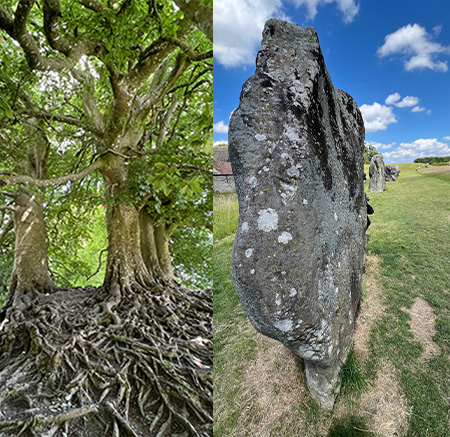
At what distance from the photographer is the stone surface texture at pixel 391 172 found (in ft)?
34.0

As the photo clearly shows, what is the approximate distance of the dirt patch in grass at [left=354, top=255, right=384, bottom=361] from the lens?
2.79 meters

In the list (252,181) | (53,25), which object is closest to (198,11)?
(252,181)

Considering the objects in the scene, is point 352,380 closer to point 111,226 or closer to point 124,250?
point 124,250

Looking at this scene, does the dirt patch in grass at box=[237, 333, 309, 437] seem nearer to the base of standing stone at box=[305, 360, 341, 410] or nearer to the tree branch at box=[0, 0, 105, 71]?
the base of standing stone at box=[305, 360, 341, 410]

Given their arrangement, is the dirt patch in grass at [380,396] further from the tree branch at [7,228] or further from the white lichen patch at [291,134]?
the tree branch at [7,228]

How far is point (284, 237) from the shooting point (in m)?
1.85

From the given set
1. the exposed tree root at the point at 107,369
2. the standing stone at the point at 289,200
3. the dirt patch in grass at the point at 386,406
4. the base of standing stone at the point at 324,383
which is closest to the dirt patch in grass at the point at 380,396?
the dirt patch in grass at the point at 386,406

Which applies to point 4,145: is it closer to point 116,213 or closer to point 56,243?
point 116,213

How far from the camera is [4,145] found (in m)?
6.62

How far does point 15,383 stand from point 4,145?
4.79 metres

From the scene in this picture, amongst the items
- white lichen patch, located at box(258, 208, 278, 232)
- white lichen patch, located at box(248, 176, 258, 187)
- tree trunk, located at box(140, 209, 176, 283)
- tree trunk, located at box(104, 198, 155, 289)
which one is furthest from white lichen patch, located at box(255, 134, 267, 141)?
tree trunk, located at box(140, 209, 176, 283)

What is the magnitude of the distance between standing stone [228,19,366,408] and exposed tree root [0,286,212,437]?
2.16 meters

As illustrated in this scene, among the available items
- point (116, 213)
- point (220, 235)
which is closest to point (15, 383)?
point (116, 213)

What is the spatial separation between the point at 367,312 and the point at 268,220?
6.20 ft
